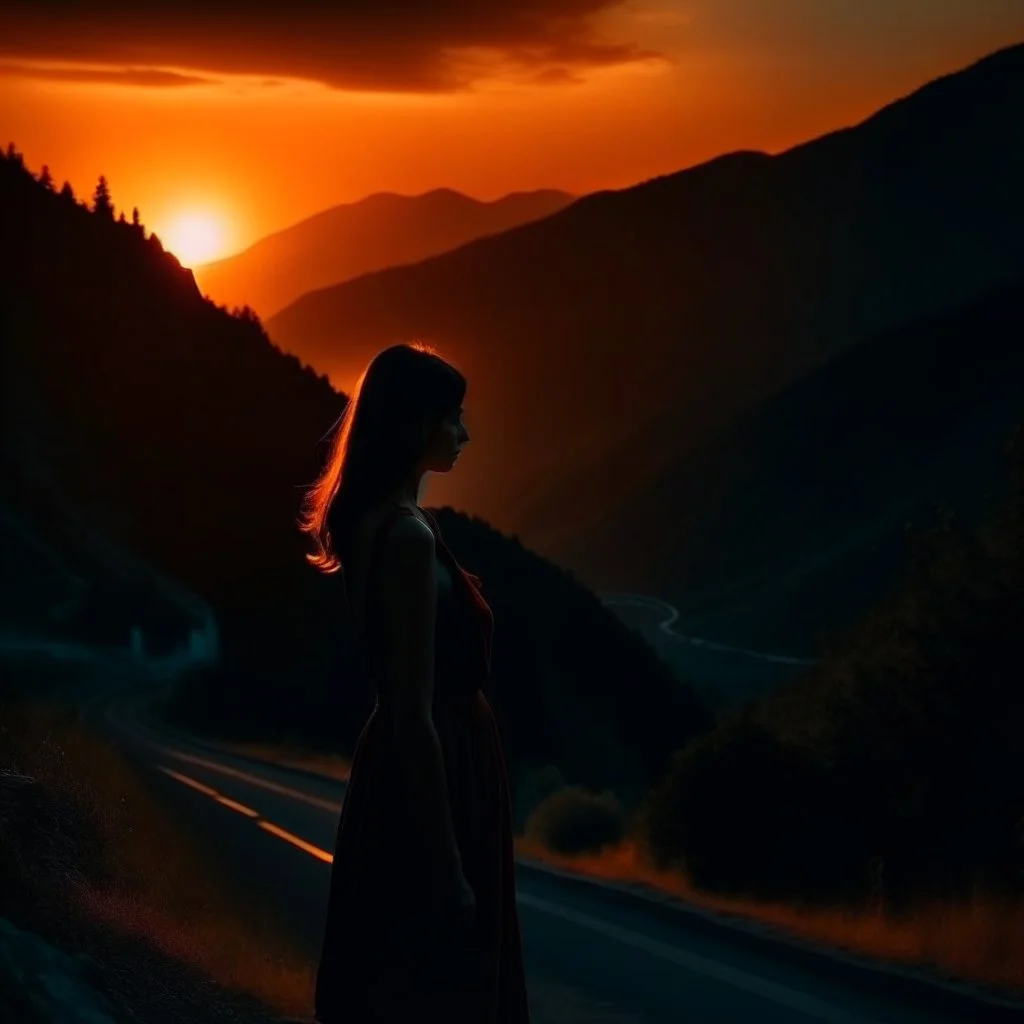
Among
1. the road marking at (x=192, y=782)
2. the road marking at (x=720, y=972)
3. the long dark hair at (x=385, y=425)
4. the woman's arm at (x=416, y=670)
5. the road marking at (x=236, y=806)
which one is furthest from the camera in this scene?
the road marking at (x=192, y=782)

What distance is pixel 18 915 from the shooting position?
21.5 feet

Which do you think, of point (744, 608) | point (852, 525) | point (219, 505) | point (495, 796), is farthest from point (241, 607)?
point (852, 525)

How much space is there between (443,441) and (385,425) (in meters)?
0.13

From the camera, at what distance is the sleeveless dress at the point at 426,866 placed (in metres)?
4.13

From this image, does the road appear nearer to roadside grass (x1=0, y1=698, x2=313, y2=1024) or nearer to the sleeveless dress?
roadside grass (x1=0, y1=698, x2=313, y2=1024)

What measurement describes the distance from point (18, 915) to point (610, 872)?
325 inches

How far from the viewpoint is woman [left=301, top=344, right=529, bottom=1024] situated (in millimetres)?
4004

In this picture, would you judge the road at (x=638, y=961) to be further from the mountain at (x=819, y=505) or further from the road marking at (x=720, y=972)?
the mountain at (x=819, y=505)

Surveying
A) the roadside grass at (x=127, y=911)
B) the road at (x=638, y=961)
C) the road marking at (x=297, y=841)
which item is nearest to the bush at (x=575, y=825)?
the road at (x=638, y=961)

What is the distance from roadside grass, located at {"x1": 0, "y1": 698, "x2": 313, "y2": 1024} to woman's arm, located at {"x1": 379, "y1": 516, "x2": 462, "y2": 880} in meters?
2.49

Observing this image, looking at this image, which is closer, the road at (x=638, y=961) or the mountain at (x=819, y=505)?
the road at (x=638, y=961)

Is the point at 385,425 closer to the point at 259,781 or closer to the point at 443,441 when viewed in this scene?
the point at 443,441

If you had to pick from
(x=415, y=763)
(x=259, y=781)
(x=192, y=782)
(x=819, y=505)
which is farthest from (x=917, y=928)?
(x=819, y=505)

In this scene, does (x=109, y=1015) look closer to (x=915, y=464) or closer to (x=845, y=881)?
(x=845, y=881)
